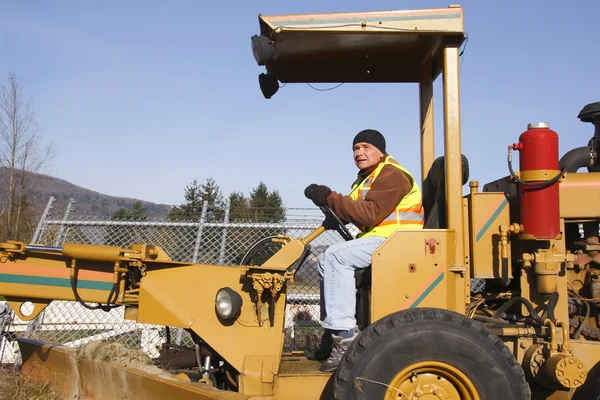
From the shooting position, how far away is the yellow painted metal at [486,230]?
11.4 feet

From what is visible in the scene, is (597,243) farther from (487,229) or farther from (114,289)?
(114,289)

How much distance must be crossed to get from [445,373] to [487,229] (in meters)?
0.99

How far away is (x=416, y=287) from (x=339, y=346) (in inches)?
24.4

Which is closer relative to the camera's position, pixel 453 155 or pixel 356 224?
pixel 453 155

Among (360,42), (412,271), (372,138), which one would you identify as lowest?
(412,271)

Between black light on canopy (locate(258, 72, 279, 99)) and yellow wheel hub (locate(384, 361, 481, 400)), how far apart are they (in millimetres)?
2304

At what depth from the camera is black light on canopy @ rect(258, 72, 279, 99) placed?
420 centimetres

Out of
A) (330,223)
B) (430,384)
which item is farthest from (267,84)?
(430,384)

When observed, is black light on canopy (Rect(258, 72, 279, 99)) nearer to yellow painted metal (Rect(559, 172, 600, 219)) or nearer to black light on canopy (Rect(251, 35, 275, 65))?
black light on canopy (Rect(251, 35, 275, 65))

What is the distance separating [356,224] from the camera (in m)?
3.68

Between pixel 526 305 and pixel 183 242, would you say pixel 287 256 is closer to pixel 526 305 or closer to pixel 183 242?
pixel 526 305

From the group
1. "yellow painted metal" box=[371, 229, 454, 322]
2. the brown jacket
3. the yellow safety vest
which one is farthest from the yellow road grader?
the brown jacket

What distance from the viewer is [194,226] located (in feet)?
21.3

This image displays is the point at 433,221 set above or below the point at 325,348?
above
